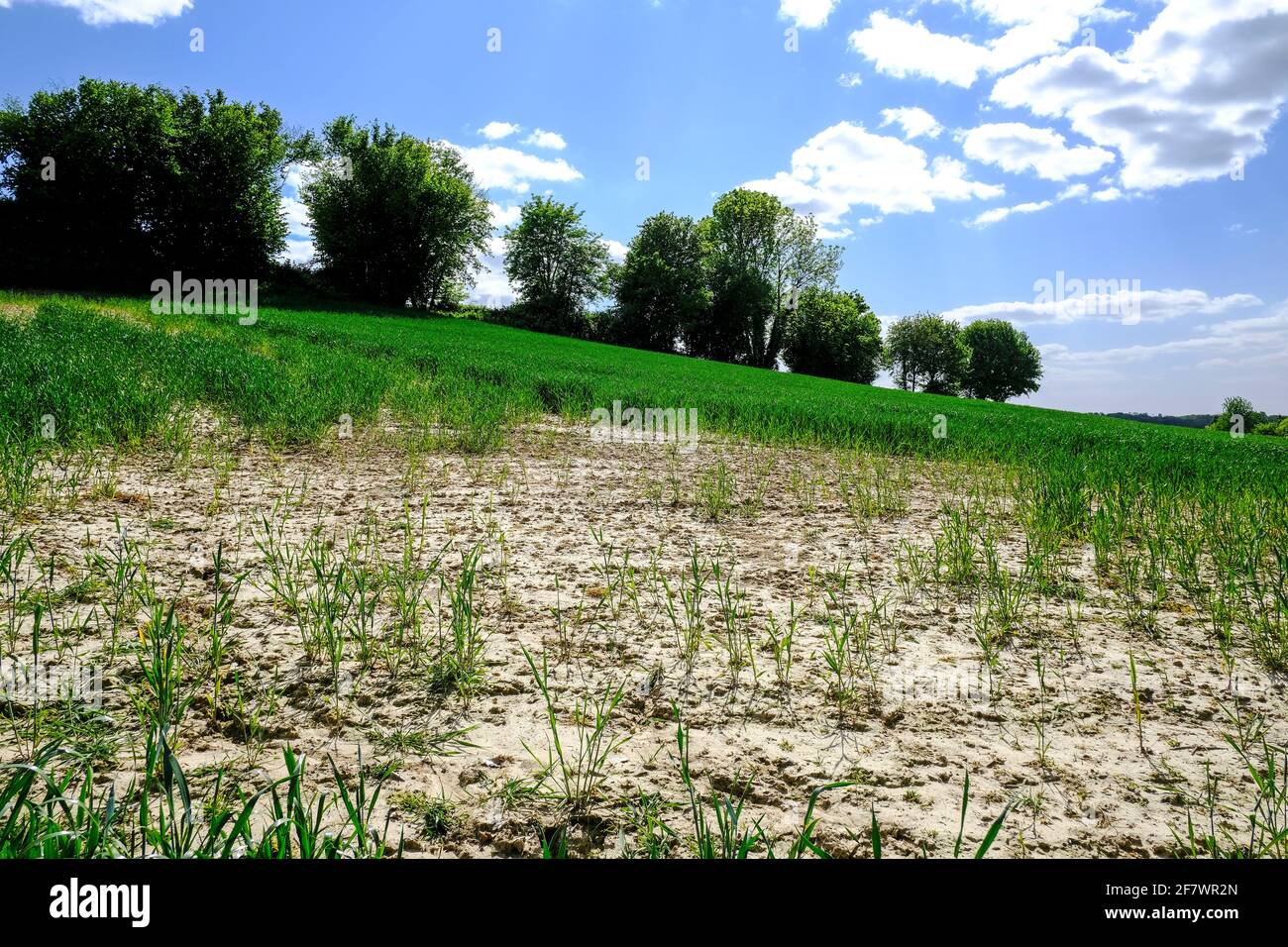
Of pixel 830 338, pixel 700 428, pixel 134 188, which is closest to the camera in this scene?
pixel 700 428

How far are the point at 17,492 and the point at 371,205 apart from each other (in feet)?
178

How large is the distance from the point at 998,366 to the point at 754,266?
45210 mm

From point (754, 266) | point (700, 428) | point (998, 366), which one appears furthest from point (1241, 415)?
point (700, 428)

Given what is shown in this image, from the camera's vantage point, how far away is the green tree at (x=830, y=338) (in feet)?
206

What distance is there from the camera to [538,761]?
2.17 meters

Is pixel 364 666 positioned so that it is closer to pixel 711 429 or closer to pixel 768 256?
pixel 711 429

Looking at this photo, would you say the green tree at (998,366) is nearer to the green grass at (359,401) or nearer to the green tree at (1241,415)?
the green tree at (1241,415)

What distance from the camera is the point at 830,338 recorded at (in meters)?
62.5

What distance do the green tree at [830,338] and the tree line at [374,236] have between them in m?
0.16

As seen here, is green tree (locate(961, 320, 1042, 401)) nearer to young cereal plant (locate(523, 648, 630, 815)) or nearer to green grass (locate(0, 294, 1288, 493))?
green grass (locate(0, 294, 1288, 493))
